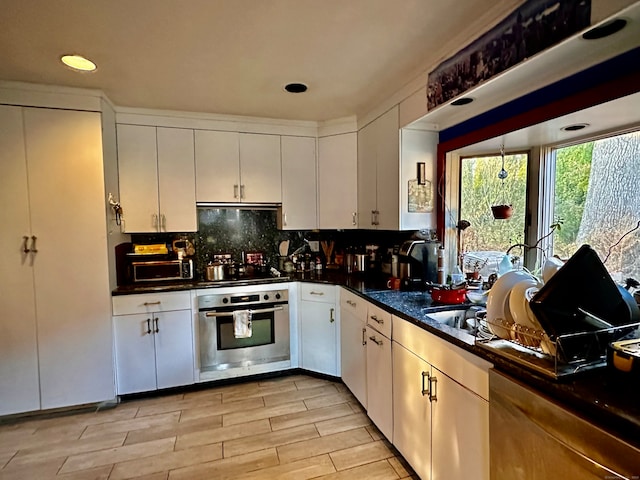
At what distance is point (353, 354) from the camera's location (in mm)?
2615

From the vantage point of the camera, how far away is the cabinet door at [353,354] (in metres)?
2.43

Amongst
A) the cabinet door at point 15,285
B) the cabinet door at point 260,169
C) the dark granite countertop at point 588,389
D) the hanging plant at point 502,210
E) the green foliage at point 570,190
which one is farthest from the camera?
the cabinet door at point 260,169

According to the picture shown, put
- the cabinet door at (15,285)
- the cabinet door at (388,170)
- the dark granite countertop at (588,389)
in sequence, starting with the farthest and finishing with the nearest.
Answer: the cabinet door at (388,170) < the cabinet door at (15,285) < the dark granite countertop at (588,389)

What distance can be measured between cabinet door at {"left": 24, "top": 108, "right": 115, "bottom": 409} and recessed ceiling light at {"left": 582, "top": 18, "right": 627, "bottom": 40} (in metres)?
2.91

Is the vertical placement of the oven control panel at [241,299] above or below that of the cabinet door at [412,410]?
above

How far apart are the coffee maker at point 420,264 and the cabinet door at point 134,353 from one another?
6.75 feet

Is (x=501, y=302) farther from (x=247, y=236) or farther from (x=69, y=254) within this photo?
(x=69, y=254)

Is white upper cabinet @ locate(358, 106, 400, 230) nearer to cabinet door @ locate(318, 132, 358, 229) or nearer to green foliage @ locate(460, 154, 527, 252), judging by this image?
cabinet door @ locate(318, 132, 358, 229)

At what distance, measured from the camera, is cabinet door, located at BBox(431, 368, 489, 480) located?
1333 mm

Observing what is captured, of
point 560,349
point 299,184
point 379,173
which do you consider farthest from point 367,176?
point 560,349

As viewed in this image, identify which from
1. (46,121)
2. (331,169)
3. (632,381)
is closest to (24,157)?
(46,121)

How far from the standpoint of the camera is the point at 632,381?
962mm

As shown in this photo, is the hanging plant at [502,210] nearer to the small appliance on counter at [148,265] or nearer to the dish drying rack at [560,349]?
the dish drying rack at [560,349]

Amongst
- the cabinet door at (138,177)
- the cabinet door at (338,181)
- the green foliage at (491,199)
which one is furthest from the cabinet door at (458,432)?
the cabinet door at (138,177)
